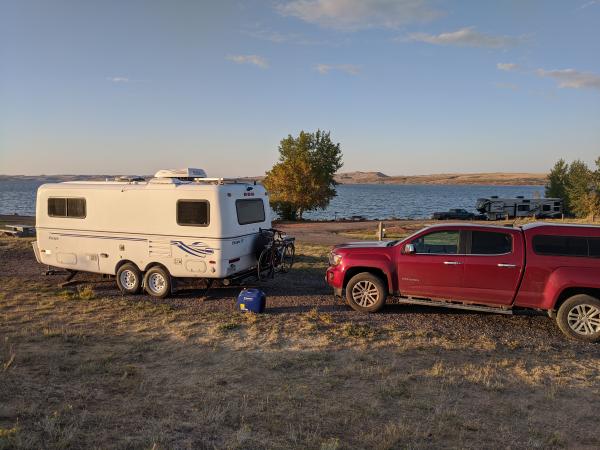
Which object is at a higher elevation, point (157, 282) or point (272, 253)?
point (272, 253)

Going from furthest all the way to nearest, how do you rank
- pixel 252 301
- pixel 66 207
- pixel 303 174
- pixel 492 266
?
pixel 303 174
pixel 66 207
pixel 252 301
pixel 492 266

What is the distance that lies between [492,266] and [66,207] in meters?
10.8

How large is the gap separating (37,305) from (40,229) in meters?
3.06

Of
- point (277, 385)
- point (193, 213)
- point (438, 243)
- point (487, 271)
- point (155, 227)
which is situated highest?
point (193, 213)

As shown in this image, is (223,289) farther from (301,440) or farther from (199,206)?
(301,440)

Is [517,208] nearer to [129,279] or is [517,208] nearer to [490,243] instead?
[490,243]

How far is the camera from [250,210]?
11.5m

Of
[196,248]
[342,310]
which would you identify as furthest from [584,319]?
[196,248]

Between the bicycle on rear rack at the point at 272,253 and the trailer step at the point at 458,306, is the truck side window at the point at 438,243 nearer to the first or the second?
the trailer step at the point at 458,306

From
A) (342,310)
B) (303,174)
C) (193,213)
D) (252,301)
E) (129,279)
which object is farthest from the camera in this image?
(303,174)

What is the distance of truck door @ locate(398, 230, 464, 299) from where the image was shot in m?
9.17

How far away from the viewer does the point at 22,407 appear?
538cm

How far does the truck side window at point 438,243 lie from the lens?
9.28m

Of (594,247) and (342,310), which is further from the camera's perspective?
(342,310)
